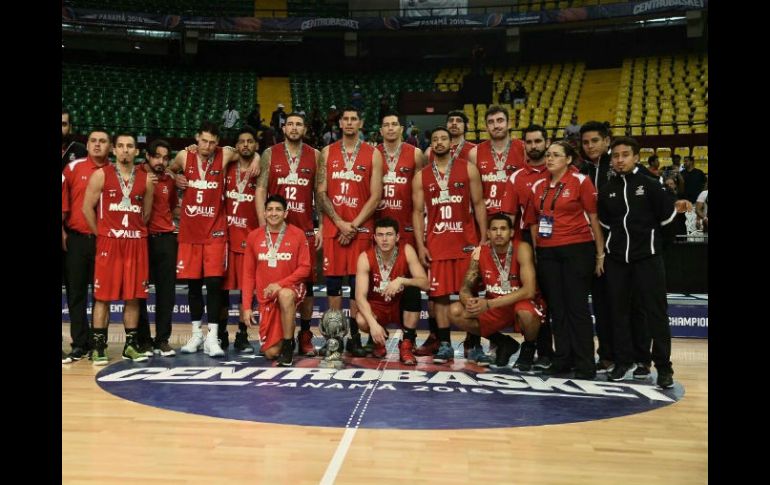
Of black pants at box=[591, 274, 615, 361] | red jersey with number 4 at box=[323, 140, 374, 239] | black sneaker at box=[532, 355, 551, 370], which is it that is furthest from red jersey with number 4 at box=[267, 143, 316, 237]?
black pants at box=[591, 274, 615, 361]

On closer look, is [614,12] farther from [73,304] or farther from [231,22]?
[73,304]

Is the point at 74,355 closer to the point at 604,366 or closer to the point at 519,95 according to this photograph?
the point at 604,366

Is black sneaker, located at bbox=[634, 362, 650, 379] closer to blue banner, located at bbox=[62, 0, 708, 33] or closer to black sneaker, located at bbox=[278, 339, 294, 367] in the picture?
black sneaker, located at bbox=[278, 339, 294, 367]

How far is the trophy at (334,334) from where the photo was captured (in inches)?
229

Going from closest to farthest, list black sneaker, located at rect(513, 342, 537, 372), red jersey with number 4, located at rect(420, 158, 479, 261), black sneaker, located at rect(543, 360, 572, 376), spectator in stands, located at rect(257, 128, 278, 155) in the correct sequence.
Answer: black sneaker, located at rect(543, 360, 572, 376) < black sneaker, located at rect(513, 342, 537, 372) < red jersey with number 4, located at rect(420, 158, 479, 261) < spectator in stands, located at rect(257, 128, 278, 155)

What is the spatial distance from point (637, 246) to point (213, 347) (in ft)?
11.9

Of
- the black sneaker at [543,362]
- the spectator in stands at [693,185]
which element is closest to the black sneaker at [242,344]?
the black sneaker at [543,362]

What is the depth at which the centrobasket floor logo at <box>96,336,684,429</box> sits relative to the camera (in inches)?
165

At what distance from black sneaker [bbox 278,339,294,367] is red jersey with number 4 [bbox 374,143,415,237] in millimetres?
1420

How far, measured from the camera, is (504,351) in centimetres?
595

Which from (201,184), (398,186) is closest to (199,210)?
(201,184)
